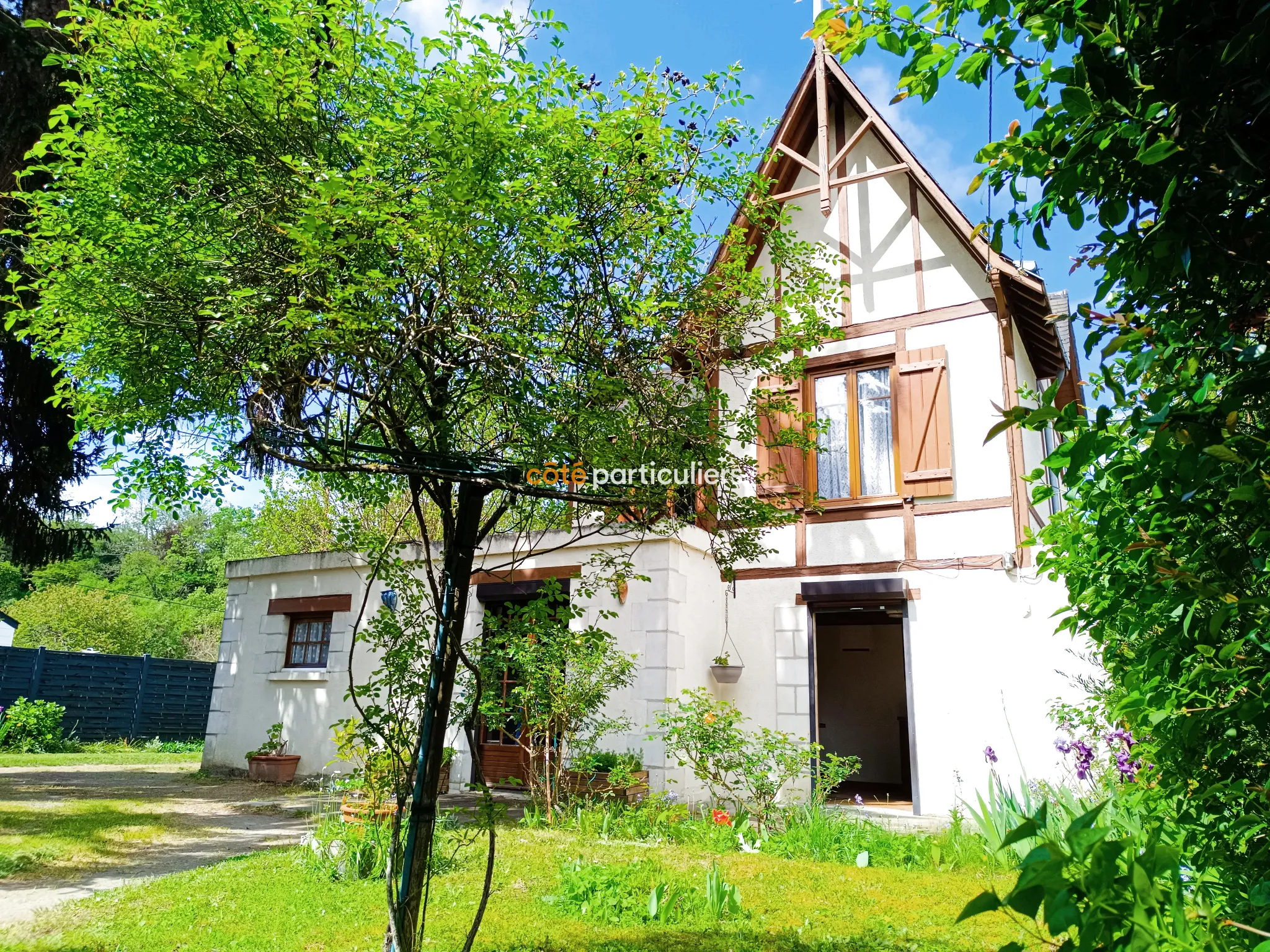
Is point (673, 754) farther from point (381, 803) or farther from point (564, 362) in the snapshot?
point (564, 362)

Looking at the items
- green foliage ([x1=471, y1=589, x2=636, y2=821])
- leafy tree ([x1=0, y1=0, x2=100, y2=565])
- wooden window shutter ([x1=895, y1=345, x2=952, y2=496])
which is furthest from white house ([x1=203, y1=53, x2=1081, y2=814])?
→ leafy tree ([x1=0, y1=0, x2=100, y2=565])

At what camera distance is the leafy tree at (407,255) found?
260 cm

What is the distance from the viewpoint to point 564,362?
116 inches

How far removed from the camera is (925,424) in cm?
833

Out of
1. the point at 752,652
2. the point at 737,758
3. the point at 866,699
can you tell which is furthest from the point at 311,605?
the point at 866,699

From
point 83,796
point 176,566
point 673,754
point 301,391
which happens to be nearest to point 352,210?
point 301,391

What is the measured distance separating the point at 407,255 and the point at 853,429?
701 cm

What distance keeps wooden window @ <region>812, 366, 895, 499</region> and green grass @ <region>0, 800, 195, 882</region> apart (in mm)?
7065

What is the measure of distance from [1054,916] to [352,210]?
237 cm

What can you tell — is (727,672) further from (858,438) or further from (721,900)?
(721,900)

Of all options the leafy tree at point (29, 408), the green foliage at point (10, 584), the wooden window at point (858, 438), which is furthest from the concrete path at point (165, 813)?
the green foliage at point (10, 584)

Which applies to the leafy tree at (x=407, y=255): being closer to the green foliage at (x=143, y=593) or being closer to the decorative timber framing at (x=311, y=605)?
the green foliage at (x=143, y=593)

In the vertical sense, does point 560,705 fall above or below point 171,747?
above

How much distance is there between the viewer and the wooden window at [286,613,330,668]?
11.0m
